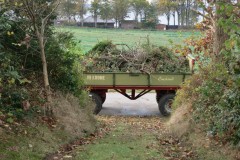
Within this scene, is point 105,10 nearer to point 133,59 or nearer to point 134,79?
point 133,59

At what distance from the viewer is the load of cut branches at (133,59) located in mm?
14695

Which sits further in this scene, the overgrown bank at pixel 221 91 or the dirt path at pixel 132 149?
the dirt path at pixel 132 149

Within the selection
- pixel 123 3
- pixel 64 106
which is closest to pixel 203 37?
pixel 64 106

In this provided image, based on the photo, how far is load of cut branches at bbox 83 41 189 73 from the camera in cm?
1470

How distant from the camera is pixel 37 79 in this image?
888cm

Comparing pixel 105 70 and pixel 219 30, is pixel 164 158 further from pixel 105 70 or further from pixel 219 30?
pixel 105 70

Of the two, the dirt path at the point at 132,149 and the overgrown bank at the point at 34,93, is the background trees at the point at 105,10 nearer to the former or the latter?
the overgrown bank at the point at 34,93

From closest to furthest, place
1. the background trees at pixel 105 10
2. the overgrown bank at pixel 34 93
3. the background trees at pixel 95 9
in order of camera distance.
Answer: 1. the overgrown bank at pixel 34 93
2. the background trees at pixel 95 9
3. the background trees at pixel 105 10

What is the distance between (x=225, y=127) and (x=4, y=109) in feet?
12.6

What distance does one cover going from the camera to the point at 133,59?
15.1 meters

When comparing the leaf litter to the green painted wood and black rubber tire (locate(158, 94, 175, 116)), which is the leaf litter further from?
black rubber tire (locate(158, 94, 175, 116))

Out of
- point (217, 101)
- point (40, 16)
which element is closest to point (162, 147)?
point (217, 101)

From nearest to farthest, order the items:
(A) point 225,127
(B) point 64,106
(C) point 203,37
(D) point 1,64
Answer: (A) point 225,127 < (D) point 1,64 < (B) point 64,106 < (C) point 203,37

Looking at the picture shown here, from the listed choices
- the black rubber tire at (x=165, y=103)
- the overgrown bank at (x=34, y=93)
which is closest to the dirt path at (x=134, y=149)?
the overgrown bank at (x=34, y=93)
